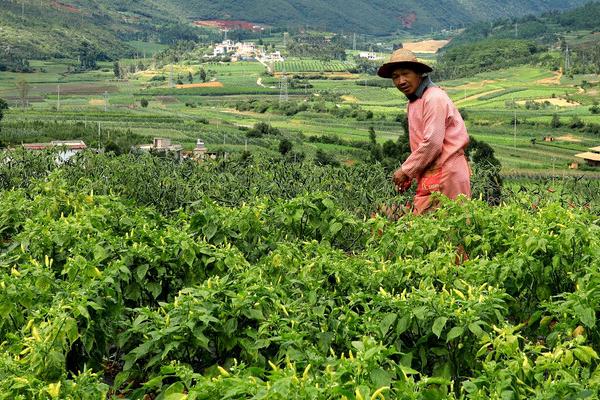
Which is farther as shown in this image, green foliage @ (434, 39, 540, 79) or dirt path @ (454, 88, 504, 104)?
green foliage @ (434, 39, 540, 79)

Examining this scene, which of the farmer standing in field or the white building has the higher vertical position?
the white building

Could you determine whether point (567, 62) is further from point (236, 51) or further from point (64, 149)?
point (64, 149)

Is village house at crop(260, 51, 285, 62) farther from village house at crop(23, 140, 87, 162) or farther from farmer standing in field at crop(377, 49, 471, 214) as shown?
farmer standing in field at crop(377, 49, 471, 214)

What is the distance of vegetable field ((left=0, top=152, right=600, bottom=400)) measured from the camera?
452 centimetres

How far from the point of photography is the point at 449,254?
21.8 feet

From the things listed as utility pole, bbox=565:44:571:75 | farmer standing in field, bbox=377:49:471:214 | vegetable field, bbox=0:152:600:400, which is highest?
utility pole, bbox=565:44:571:75

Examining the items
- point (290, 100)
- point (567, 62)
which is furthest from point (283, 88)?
point (567, 62)

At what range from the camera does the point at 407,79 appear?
949 centimetres

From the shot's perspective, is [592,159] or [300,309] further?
[592,159]

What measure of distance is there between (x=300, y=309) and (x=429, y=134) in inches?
164

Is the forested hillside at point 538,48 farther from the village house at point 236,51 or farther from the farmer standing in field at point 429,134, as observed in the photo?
the farmer standing in field at point 429,134

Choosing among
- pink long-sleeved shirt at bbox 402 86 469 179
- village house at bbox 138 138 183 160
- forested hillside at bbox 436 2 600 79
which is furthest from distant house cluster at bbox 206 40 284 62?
pink long-sleeved shirt at bbox 402 86 469 179

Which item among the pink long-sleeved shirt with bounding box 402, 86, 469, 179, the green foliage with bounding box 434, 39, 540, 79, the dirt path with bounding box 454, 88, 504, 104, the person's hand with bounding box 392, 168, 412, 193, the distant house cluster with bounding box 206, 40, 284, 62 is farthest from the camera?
the distant house cluster with bounding box 206, 40, 284, 62

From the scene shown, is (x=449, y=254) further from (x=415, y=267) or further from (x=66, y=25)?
(x=66, y=25)
